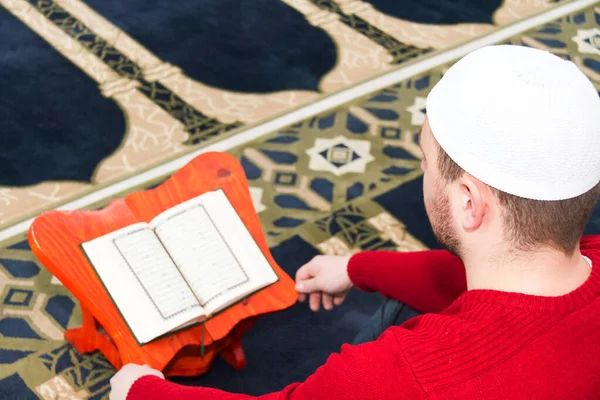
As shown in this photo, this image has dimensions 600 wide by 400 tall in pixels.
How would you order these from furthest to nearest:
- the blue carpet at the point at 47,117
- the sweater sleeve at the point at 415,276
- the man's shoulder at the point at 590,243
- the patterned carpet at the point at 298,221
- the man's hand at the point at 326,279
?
the blue carpet at the point at 47,117 < the patterned carpet at the point at 298,221 < the man's hand at the point at 326,279 < the sweater sleeve at the point at 415,276 < the man's shoulder at the point at 590,243

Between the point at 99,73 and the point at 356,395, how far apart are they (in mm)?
2469

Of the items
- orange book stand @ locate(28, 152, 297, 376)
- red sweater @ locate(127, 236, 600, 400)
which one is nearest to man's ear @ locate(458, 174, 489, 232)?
red sweater @ locate(127, 236, 600, 400)

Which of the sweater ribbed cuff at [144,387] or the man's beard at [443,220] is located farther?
the sweater ribbed cuff at [144,387]

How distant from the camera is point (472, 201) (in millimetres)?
1281

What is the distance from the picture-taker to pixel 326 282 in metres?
1.97

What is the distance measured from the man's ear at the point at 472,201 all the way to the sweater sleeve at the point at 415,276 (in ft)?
1.85

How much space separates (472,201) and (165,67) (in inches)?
93.0

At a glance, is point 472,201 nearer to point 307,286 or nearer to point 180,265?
point 307,286

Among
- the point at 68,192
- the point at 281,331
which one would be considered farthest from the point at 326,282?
the point at 68,192

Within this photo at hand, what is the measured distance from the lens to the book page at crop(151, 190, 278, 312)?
198 centimetres

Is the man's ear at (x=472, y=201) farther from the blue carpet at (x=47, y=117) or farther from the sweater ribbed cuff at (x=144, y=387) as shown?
the blue carpet at (x=47, y=117)

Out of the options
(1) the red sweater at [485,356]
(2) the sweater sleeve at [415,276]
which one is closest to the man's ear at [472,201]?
(1) the red sweater at [485,356]

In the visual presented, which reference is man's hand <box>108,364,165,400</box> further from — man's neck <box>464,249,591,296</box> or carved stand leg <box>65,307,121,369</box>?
man's neck <box>464,249,591,296</box>

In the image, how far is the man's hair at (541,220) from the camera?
4.09 ft
